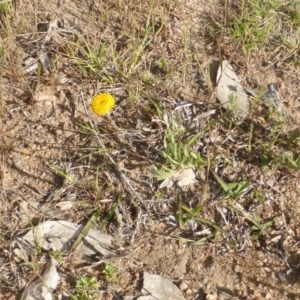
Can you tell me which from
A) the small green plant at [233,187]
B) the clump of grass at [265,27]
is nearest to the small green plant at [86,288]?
the small green plant at [233,187]

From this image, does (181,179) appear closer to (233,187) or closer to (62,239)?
(233,187)

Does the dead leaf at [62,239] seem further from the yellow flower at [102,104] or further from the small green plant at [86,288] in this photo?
the yellow flower at [102,104]

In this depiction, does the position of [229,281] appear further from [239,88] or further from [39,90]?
[39,90]

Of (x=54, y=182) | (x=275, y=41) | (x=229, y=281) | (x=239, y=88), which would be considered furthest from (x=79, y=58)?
(x=229, y=281)

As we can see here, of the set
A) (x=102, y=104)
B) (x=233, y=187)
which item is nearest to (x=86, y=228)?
(x=102, y=104)

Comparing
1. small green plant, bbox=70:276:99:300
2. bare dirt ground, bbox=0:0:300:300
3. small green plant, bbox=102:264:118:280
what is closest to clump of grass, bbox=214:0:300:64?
bare dirt ground, bbox=0:0:300:300

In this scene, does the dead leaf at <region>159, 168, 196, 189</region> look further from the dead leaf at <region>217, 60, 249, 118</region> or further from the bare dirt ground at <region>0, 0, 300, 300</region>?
the dead leaf at <region>217, 60, 249, 118</region>
